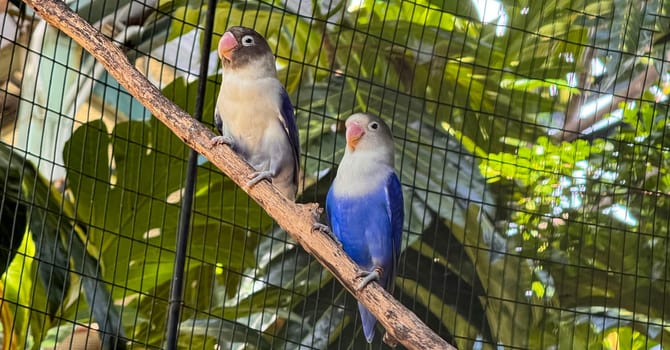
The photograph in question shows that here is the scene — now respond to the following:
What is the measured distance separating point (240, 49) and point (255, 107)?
137 mm

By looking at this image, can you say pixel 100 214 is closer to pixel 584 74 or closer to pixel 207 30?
pixel 207 30

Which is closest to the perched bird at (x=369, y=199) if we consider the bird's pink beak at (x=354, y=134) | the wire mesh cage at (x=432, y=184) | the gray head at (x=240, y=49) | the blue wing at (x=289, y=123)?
the bird's pink beak at (x=354, y=134)

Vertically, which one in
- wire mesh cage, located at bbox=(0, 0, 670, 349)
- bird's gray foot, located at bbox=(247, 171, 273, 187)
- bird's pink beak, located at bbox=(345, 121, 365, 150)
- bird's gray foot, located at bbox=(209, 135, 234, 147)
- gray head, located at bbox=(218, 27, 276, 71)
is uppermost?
wire mesh cage, located at bbox=(0, 0, 670, 349)

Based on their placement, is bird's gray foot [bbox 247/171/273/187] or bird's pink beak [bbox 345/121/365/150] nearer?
bird's gray foot [bbox 247/171/273/187]

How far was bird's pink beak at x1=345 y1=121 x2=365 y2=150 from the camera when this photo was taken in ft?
7.45

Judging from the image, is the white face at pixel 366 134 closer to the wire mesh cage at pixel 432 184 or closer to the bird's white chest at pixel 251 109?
the bird's white chest at pixel 251 109

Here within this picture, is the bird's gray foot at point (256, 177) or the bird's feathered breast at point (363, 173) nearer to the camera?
the bird's gray foot at point (256, 177)

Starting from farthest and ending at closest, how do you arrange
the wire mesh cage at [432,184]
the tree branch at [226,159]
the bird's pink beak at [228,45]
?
the wire mesh cage at [432,184] < the bird's pink beak at [228,45] < the tree branch at [226,159]

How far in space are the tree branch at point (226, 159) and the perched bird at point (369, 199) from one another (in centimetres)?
32

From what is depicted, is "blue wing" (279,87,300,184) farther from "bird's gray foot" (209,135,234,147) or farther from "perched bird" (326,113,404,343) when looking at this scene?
"bird's gray foot" (209,135,234,147)

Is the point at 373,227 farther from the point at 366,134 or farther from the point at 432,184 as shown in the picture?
the point at 432,184

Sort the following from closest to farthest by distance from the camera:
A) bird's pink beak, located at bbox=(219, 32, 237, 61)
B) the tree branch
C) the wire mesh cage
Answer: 1. the tree branch
2. bird's pink beak, located at bbox=(219, 32, 237, 61)
3. the wire mesh cage

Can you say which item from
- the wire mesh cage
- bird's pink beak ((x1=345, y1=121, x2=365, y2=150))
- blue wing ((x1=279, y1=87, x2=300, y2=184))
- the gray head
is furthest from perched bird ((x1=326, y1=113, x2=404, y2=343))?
the wire mesh cage

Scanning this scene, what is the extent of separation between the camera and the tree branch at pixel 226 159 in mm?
1902
